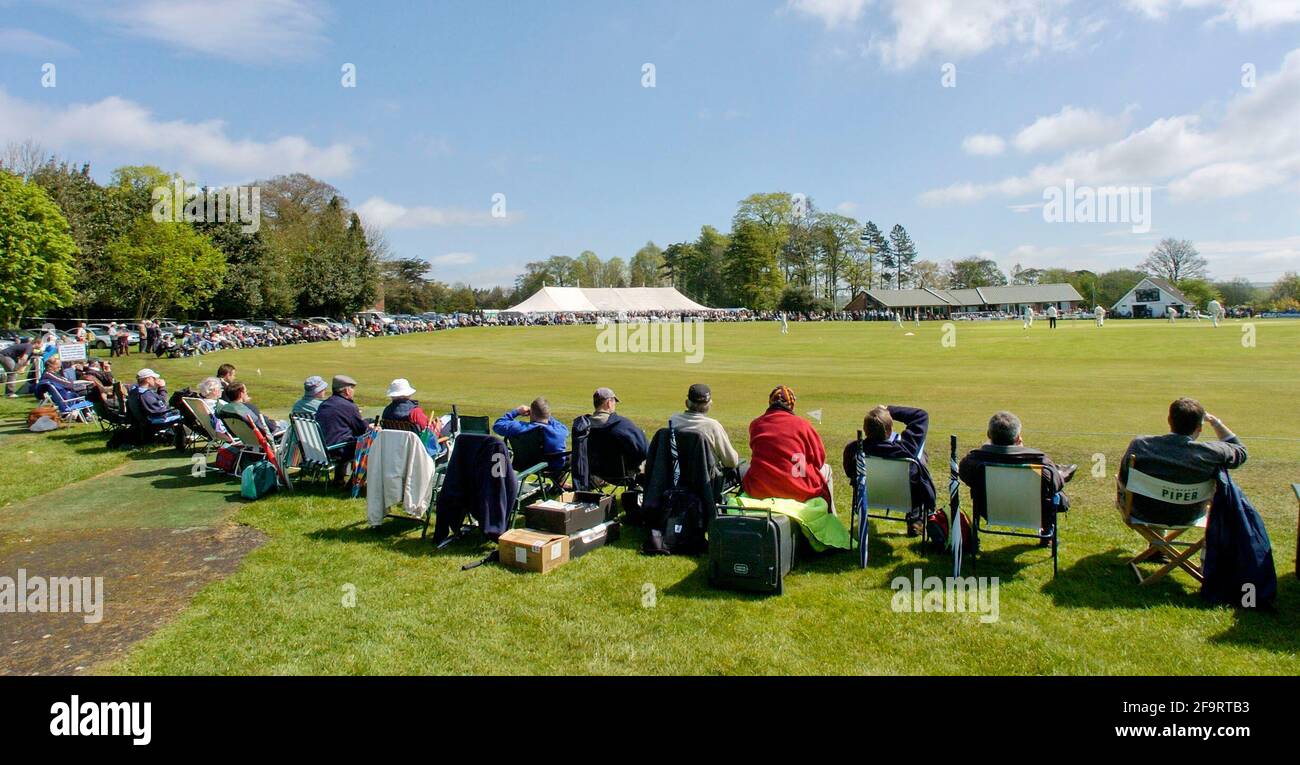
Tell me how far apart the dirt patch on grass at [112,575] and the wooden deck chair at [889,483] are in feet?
19.2

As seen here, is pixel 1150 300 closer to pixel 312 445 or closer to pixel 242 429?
pixel 312 445

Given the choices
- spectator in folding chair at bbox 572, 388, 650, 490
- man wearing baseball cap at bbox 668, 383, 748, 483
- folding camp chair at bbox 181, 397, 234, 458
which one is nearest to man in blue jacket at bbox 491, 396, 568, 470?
spectator in folding chair at bbox 572, 388, 650, 490

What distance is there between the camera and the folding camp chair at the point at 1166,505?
5.46 metres

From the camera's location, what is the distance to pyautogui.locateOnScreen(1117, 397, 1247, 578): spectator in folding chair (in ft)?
17.5

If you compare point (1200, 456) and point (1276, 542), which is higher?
point (1200, 456)

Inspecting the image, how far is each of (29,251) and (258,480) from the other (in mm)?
32995

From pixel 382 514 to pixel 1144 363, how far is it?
31.9 m

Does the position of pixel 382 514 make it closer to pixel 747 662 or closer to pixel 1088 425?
pixel 747 662

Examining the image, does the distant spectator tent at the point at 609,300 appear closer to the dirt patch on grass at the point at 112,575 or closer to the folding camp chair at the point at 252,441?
the folding camp chair at the point at 252,441

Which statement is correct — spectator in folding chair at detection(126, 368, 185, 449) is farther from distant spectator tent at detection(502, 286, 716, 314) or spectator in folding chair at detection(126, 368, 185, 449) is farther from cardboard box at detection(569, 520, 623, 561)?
distant spectator tent at detection(502, 286, 716, 314)

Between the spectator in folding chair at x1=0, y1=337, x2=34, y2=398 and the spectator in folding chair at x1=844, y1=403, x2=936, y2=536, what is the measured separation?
23.6 m
